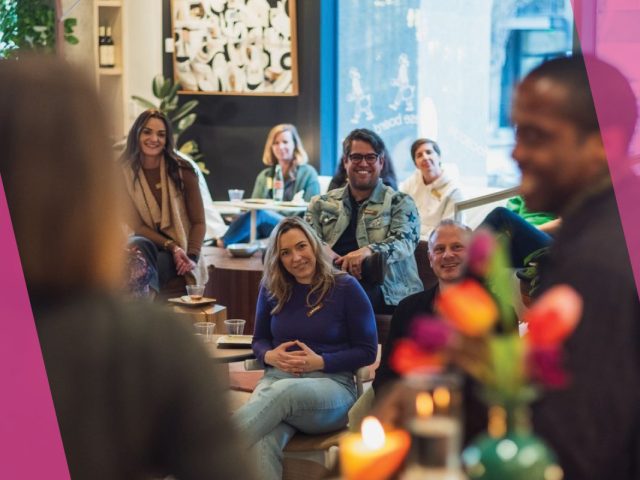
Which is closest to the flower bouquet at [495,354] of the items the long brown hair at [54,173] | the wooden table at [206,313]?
the long brown hair at [54,173]

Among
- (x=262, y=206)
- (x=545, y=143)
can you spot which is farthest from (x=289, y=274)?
(x=262, y=206)

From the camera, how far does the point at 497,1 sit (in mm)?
8602

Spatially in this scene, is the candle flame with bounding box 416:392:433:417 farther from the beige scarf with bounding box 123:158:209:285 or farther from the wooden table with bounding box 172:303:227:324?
the beige scarf with bounding box 123:158:209:285

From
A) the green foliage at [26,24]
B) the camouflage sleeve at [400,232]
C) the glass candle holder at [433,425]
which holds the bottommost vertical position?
Result: the camouflage sleeve at [400,232]

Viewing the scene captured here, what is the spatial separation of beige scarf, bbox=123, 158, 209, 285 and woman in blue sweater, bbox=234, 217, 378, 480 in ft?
4.94

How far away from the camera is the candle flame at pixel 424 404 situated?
0.98 metres

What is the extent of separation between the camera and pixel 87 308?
110 cm

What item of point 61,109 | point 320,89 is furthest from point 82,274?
point 320,89

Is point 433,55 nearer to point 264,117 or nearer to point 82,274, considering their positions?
point 264,117

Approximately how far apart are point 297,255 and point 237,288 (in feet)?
7.12

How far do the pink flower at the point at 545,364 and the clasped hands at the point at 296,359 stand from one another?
123 inches

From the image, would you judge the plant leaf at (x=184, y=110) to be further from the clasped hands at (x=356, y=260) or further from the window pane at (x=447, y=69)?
the clasped hands at (x=356, y=260)

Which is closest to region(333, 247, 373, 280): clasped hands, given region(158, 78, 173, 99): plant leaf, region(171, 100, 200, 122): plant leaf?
region(171, 100, 200, 122): plant leaf

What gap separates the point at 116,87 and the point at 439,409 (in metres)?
9.15
